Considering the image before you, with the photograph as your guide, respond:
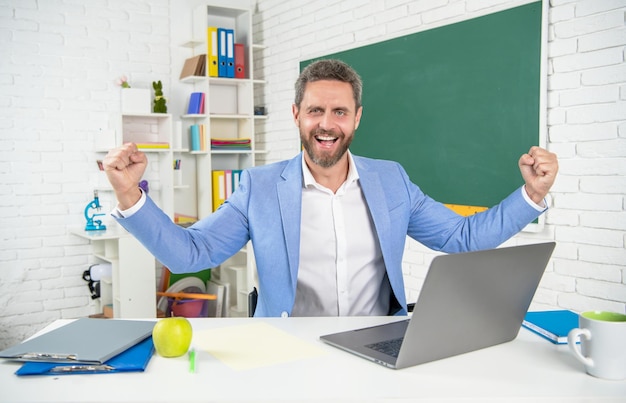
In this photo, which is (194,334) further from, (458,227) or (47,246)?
(47,246)

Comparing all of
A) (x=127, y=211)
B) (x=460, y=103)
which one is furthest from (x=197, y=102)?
(x=127, y=211)

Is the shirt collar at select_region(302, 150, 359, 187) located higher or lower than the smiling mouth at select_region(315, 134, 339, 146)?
lower

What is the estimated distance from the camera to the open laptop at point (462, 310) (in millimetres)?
1185

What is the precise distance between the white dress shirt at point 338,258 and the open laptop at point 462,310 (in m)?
0.50

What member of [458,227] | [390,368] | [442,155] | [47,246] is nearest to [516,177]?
[442,155]

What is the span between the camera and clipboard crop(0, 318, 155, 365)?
4.02 feet

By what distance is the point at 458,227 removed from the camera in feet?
6.77

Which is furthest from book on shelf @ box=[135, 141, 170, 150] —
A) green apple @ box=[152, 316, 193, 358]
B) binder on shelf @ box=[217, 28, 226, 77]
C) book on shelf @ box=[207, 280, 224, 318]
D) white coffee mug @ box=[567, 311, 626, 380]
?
white coffee mug @ box=[567, 311, 626, 380]

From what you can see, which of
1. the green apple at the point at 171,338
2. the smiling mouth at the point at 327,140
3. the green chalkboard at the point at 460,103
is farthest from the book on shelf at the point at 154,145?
the green apple at the point at 171,338

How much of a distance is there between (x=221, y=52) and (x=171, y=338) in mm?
3905

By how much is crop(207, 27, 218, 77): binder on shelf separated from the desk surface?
3.81m

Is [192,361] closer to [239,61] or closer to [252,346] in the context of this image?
[252,346]

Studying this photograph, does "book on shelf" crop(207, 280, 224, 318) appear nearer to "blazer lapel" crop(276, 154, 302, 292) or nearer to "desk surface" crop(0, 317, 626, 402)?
"blazer lapel" crop(276, 154, 302, 292)

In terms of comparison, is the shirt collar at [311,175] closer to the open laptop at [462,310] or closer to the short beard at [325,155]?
the short beard at [325,155]
